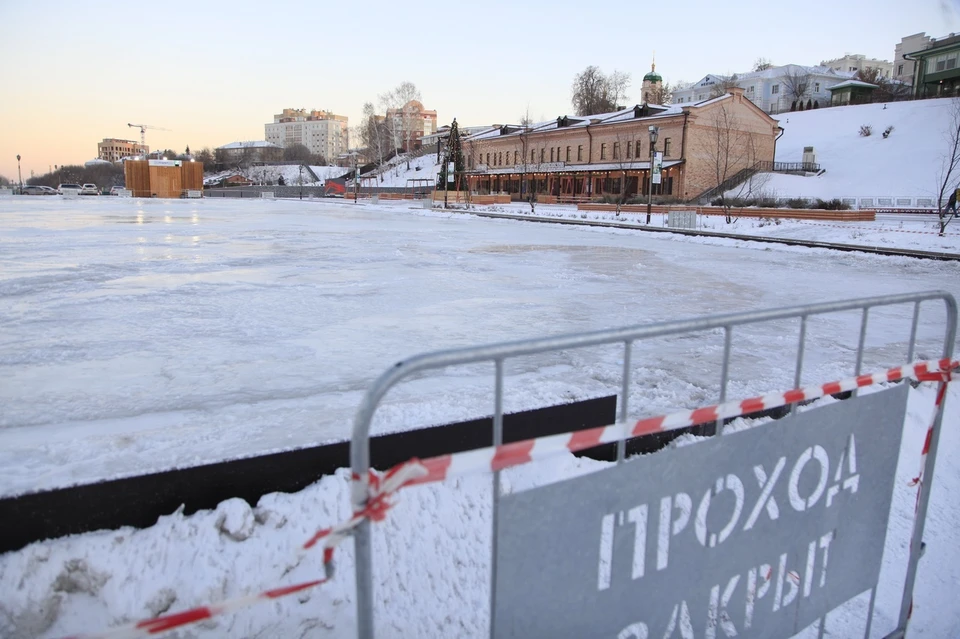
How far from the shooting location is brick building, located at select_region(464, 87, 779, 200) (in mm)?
52469

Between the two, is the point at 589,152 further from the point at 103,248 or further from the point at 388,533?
the point at 388,533

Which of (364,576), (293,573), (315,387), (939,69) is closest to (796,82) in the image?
(939,69)

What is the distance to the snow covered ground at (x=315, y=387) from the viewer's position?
10.5 ft

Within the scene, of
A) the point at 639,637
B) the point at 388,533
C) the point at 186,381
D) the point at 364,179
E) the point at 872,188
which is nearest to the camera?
the point at 639,637

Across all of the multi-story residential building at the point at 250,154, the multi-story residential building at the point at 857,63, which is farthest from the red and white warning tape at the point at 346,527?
the multi-story residential building at the point at 857,63

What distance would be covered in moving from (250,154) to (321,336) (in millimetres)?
158982

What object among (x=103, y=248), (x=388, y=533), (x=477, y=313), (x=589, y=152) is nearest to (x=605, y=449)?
(x=388, y=533)

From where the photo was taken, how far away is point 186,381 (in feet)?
18.7

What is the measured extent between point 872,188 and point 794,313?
52.6 metres

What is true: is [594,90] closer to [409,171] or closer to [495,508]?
[409,171]

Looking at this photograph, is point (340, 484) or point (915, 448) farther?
point (915, 448)

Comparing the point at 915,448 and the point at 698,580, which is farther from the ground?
the point at 698,580

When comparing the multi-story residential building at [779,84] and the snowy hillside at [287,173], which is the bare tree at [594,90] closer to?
the multi-story residential building at [779,84]

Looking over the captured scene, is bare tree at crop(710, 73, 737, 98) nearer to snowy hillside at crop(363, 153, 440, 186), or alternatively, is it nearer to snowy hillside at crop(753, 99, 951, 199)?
snowy hillside at crop(753, 99, 951, 199)
